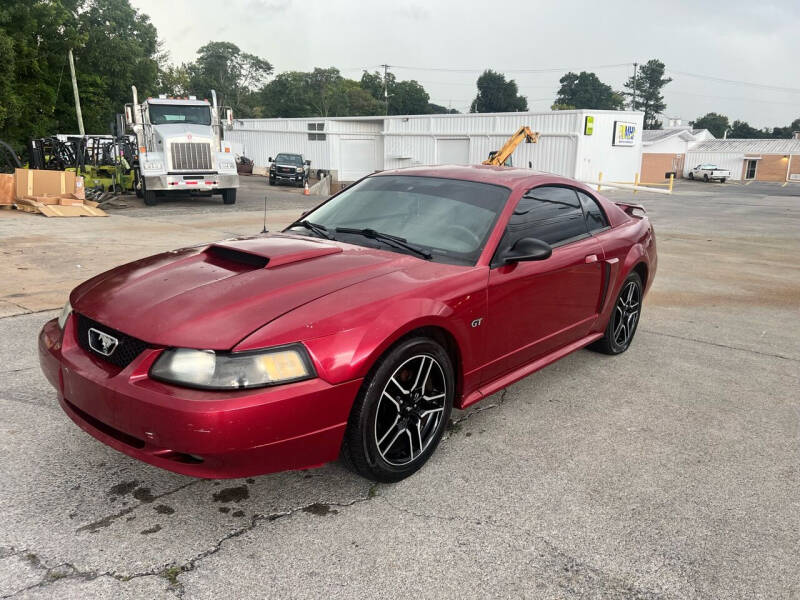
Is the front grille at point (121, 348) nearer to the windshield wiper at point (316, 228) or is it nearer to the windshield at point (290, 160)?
the windshield wiper at point (316, 228)

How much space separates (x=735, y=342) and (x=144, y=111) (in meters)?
16.0

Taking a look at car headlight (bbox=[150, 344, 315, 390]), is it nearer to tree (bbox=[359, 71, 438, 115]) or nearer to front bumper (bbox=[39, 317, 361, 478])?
front bumper (bbox=[39, 317, 361, 478])

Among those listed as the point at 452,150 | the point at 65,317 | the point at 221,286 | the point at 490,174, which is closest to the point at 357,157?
the point at 452,150

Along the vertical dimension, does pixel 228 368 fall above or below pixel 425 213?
below

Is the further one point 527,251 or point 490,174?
point 490,174

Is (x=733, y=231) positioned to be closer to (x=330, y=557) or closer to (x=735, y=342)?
(x=735, y=342)

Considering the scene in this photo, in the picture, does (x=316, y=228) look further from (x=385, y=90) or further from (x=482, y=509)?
(x=385, y=90)

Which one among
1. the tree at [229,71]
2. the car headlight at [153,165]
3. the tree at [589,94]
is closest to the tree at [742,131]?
the tree at [589,94]

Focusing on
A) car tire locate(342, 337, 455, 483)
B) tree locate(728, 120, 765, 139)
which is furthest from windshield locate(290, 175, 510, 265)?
tree locate(728, 120, 765, 139)

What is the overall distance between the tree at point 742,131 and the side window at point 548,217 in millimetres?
124113

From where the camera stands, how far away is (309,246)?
11.0ft

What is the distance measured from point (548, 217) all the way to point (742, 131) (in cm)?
12780

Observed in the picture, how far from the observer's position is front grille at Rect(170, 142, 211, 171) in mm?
16422

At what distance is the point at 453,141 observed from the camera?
118 feet
